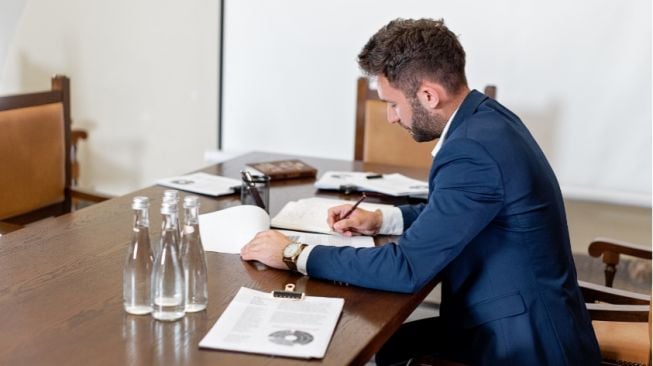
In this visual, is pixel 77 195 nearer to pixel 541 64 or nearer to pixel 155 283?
pixel 155 283

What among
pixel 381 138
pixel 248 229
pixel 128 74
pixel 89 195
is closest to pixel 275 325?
pixel 248 229

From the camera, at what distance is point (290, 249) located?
1.67 m

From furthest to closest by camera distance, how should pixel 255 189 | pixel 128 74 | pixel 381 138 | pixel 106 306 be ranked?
pixel 128 74 < pixel 381 138 < pixel 255 189 < pixel 106 306

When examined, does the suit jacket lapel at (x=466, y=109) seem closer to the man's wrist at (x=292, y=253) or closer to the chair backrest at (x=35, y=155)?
the man's wrist at (x=292, y=253)

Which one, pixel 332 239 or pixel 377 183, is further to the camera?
pixel 377 183

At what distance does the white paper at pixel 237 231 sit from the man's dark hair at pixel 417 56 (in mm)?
397

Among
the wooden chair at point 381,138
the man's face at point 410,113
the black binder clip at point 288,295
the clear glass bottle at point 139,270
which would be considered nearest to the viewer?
the clear glass bottle at point 139,270

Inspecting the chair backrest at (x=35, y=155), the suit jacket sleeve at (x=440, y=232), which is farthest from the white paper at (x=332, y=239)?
the chair backrest at (x=35, y=155)

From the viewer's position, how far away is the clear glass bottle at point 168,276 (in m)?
1.36

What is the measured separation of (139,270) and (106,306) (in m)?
0.13

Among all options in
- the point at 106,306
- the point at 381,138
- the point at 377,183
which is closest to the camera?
the point at 106,306

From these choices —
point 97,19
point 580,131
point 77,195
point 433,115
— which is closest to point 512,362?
point 433,115

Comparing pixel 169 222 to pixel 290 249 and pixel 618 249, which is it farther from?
pixel 618 249

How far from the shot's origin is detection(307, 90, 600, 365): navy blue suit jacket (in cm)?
158
